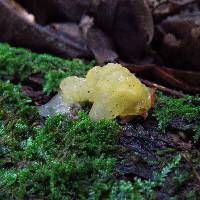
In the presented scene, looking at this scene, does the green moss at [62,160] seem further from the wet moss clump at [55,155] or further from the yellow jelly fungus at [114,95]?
the yellow jelly fungus at [114,95]

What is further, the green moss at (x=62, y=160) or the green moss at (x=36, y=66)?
the green moss at (x=36, y=66)

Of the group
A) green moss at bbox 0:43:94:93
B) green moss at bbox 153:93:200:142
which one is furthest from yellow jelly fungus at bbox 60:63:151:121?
green moss at bbox 0:43:94:93

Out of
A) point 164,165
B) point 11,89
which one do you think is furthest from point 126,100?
point 11,89

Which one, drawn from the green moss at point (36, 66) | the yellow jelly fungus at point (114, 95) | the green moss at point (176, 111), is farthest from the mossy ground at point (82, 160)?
the green moss at point (36, 66)

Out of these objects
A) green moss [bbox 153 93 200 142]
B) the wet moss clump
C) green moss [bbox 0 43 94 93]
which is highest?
green moss [bbox 153 93 200 142]

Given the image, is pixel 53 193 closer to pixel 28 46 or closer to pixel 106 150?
pixel 106 150

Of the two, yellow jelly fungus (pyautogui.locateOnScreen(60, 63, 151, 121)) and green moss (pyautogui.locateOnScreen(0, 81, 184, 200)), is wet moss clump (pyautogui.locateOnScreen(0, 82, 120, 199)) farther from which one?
yellow jelly fungus (pyautogui.locateOnScreen(60, 63, 151, 121))
